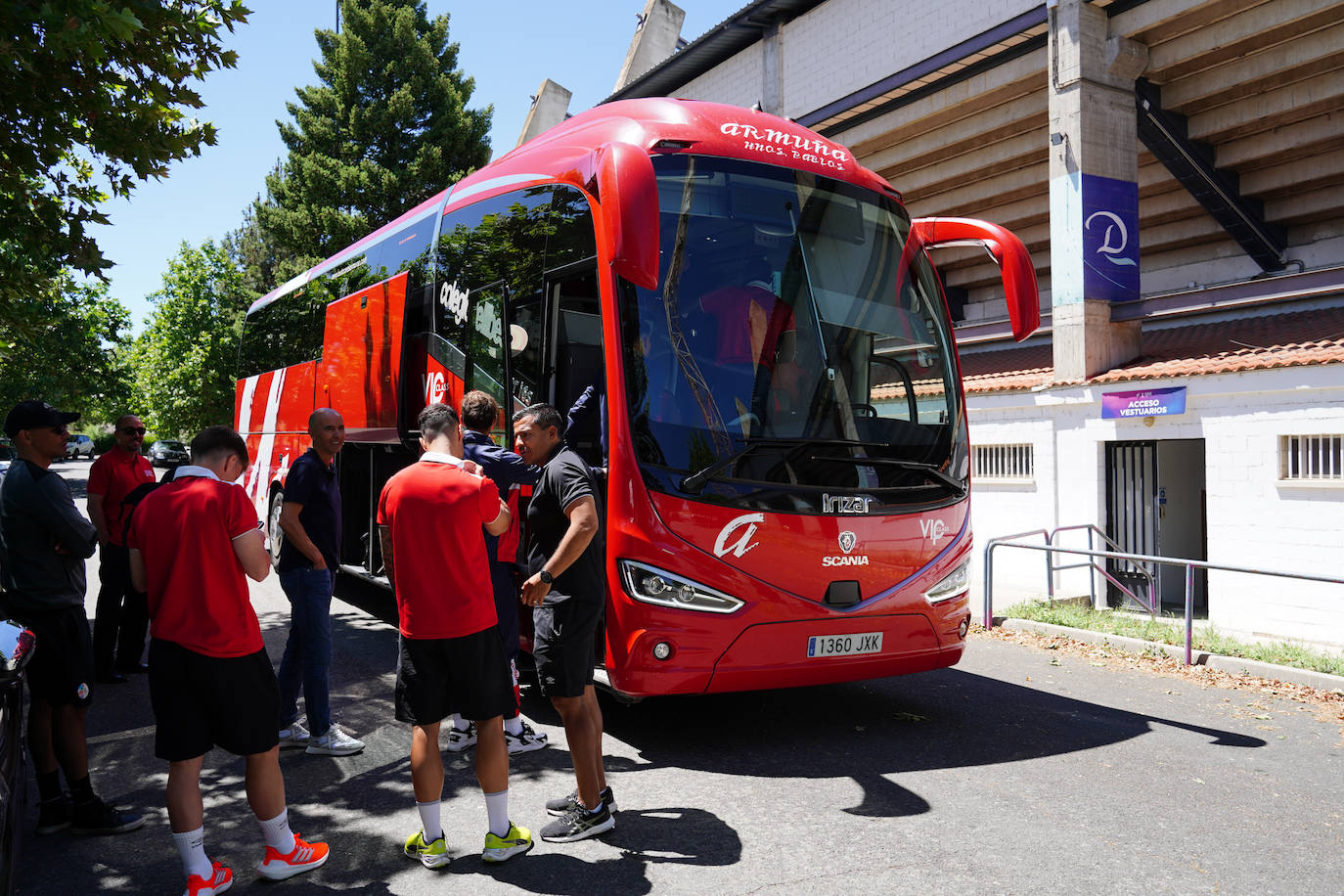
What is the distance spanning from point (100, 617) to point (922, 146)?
15.9m

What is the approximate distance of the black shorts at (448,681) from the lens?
3.86 m

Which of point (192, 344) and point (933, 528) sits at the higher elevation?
point (192, 344)

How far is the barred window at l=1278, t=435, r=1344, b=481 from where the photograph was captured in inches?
417

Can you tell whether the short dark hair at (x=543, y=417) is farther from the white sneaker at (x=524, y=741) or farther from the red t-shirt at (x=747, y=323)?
the white sneaker at (x=524, y=741)

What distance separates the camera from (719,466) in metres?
5.06

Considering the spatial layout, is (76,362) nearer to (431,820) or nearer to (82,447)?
(82,447)

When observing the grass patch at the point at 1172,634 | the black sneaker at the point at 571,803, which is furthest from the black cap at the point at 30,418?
the grass patch at the point at 1172,634

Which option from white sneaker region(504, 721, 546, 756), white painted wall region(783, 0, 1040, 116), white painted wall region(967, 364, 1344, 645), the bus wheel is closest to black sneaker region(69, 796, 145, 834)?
white sneaker region(504, 721, 546, 756)

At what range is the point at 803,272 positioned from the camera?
5.62 meters

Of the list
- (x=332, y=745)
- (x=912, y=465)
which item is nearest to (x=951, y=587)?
(x=912, y=465)

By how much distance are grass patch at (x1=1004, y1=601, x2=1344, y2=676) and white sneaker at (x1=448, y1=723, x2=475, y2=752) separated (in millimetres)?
6158

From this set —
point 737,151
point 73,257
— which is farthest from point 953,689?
point 73,257

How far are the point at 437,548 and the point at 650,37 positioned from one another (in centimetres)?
2523

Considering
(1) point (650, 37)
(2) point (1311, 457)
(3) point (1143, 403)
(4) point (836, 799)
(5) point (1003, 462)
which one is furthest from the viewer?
(1) point (650, 37)
